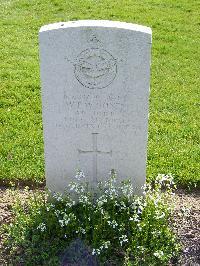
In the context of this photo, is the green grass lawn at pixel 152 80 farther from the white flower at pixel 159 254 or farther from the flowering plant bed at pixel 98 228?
the white flower at pixel 159 254

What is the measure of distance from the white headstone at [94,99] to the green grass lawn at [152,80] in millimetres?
813

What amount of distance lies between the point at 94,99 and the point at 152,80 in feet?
11.8

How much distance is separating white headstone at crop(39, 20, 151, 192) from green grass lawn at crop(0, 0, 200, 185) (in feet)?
2.67

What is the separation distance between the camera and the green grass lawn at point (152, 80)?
6125 mm

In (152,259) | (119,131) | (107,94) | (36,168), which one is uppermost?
(107,94)

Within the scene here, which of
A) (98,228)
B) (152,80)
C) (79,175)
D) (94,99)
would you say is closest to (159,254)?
(98,228)

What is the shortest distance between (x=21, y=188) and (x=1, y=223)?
0.65 meters

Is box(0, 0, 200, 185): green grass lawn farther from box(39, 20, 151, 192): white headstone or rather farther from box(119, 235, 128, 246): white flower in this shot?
box(119, 235, 128, 246): white flower

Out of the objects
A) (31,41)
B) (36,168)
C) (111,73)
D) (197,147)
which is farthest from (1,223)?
(31,41)

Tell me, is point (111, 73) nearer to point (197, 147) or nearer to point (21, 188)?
point (21, 188)

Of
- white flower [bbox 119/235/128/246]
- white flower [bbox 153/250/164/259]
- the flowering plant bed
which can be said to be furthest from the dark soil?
white flower [bbox 119/235/128/246]

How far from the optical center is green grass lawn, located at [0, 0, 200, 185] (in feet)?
20.1

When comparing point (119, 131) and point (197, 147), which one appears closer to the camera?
point (119, 131)

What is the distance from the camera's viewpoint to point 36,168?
5.93 meters
